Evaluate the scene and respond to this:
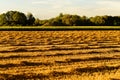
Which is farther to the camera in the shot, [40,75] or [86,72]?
[86,72]

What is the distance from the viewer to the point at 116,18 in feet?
273

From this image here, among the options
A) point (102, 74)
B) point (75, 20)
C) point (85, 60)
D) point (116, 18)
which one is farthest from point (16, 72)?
point (116, 18)

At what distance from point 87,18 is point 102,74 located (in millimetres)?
72355

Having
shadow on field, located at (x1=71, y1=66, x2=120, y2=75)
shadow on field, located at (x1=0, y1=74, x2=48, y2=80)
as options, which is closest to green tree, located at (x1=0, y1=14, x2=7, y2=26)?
shadow on field, located at (x1=71, y1=66, x2=120, y2=75)

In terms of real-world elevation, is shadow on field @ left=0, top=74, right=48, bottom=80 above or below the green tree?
above

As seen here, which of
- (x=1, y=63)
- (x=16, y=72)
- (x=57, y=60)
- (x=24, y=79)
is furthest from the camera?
(x=57, y=60)

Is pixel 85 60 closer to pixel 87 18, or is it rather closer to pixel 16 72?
pixel 16 72

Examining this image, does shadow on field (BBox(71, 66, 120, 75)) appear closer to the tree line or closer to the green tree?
the tree line

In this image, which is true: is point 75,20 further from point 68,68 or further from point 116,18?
point 68,68

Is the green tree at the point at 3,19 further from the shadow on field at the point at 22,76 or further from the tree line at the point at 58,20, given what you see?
the shadow on field at the point at 22,76

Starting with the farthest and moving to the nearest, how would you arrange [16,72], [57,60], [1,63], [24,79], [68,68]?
[57,60]
[1,63]
[68,68]
[16,72]
[24,79]

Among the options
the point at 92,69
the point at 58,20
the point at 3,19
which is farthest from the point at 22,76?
the point at 58,20

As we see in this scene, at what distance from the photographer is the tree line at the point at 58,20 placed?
2966 inches

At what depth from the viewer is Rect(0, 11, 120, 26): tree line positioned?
247ft
